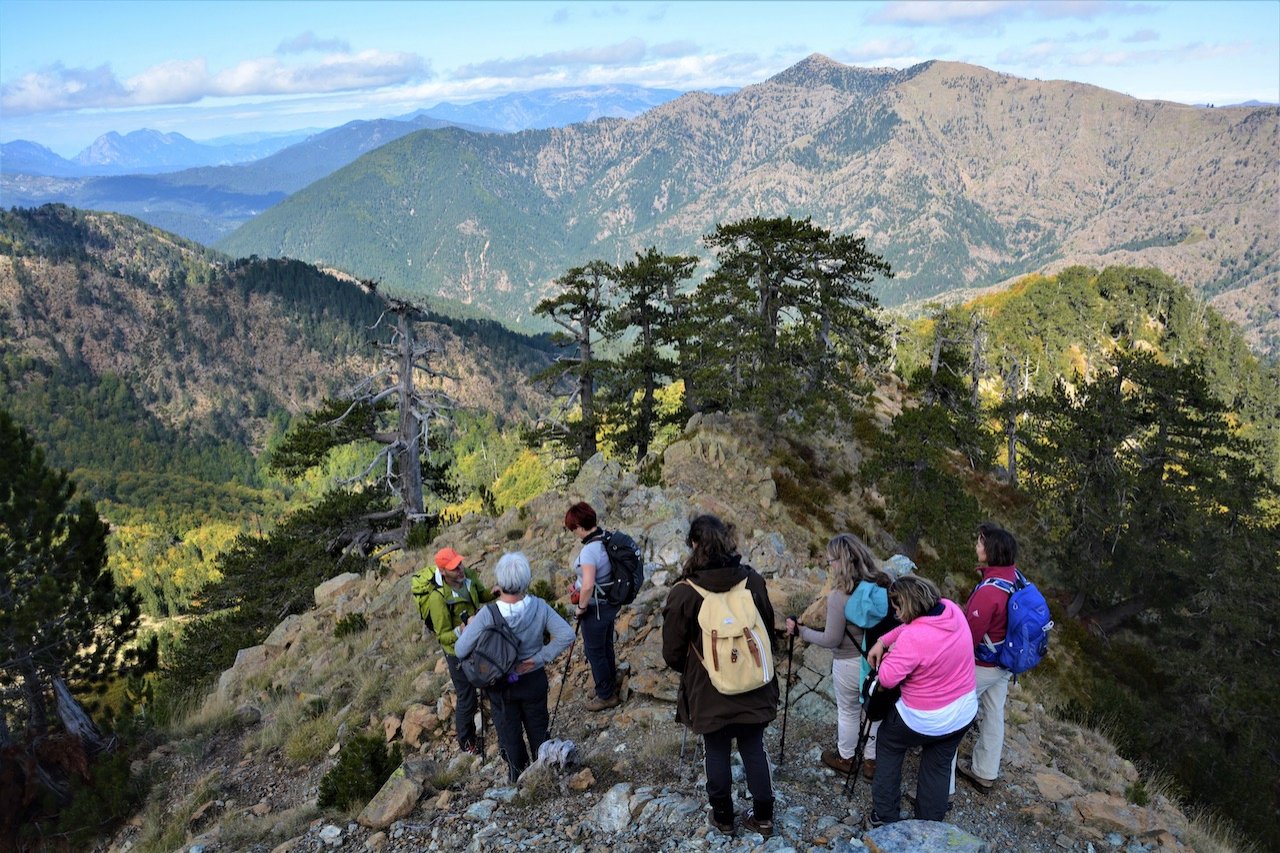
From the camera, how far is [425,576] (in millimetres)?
7211

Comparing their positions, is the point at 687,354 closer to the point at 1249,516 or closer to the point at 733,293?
the point at 733,293

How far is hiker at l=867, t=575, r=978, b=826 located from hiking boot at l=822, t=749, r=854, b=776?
1.03 m

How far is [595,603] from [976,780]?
383 cm

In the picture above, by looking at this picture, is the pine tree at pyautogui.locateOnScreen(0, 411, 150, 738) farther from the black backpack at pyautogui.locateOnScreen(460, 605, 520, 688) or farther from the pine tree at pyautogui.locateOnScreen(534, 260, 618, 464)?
the pine tree at pyautogui.locateOnScreen(534, 260, 618, 464)

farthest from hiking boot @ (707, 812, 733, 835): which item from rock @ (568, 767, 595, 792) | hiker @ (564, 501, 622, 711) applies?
hiker @ (564, 501, 622, 711)

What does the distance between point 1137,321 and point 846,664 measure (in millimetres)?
111538

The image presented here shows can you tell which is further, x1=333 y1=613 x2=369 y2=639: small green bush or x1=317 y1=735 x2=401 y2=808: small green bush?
x1=333 y1=613 x2=369 y2=639: small green bush

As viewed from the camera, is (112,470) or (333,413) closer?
(333,413)

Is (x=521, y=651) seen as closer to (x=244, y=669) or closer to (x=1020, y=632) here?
(x=1020, y=632)

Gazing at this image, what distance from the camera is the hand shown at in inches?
199

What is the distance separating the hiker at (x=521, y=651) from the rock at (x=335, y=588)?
1173cm

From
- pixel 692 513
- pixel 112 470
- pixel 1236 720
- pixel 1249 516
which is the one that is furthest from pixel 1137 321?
pixel 112 470

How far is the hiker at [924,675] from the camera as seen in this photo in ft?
15.5

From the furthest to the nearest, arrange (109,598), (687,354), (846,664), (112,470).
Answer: (112,470)
(687,354)
(109,598)
(846,664)
